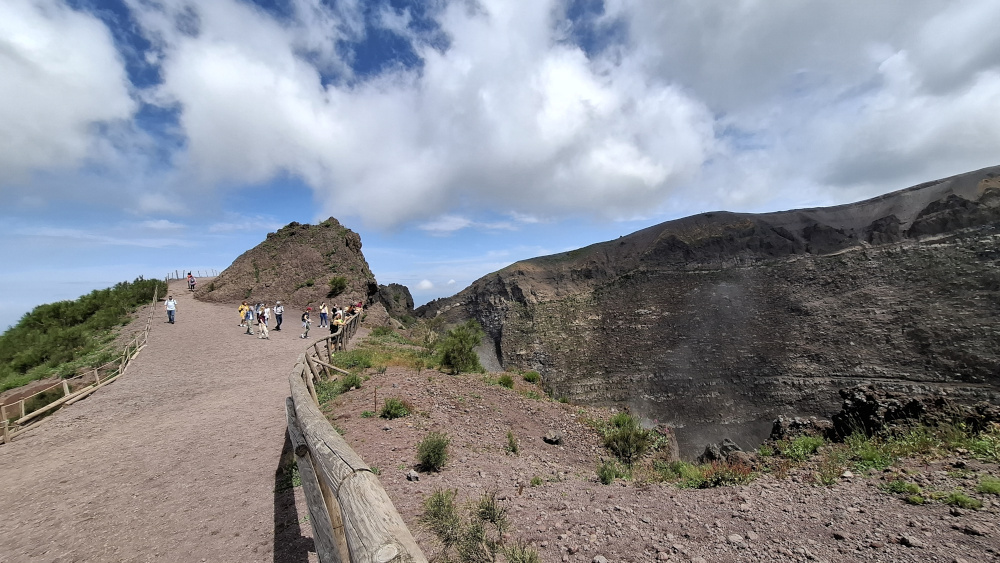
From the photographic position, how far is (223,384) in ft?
43.8

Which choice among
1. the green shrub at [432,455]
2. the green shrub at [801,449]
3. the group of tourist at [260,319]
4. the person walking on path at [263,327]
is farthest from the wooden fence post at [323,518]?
the group of tourist at [260,319]

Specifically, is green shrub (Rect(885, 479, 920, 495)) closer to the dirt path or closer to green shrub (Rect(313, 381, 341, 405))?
the dirt path

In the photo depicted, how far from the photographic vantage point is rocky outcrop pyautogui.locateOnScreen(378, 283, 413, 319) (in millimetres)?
50688

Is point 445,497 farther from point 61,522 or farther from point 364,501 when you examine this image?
point 61,522

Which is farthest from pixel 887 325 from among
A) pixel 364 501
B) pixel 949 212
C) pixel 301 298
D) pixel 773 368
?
pixel 301 298

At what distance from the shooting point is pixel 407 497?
5586 mm

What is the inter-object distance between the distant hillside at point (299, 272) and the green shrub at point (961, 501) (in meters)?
30.5

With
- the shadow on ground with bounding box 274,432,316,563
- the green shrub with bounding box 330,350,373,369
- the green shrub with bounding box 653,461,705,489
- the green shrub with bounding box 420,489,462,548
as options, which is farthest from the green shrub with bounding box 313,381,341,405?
the green shrub with bounding box 653,461,705,489

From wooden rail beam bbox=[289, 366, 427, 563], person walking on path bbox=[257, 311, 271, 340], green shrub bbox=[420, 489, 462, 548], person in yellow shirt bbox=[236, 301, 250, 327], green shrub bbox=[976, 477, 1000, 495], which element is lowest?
green shrub bbox=[976, 477, 1000, 495]

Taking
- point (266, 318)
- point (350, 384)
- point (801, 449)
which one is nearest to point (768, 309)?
point (801, 449)

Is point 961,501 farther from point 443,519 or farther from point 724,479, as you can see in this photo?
point 443,519

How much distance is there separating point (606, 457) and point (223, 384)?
11949 millimetres

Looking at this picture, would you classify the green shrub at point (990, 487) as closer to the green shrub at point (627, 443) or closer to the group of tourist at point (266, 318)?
the green shrub at point (627, 443)

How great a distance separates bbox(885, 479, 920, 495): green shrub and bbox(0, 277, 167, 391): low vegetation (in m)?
22.3
